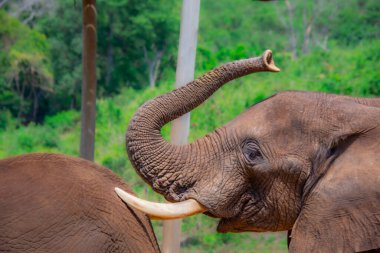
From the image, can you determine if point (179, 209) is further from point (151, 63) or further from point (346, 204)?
point (151, 63)

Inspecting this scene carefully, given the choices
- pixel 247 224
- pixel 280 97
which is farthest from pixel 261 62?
pixel 247 224

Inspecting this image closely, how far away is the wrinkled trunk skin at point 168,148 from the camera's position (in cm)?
336

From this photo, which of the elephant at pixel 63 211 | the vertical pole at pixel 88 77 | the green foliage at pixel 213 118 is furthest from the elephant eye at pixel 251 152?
the green foliage at pixel 213 118

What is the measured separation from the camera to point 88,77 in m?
6.21

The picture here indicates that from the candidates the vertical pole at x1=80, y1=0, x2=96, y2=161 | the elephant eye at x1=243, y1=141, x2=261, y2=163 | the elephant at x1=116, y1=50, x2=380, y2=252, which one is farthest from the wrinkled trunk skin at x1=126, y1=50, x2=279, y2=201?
the vertical pole at x1=80, y1=0, x2=96, y2=161

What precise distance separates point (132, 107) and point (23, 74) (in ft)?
19.5

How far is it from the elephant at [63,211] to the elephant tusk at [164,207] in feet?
0.17

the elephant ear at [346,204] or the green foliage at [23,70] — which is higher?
the elephant ear at [346,204]

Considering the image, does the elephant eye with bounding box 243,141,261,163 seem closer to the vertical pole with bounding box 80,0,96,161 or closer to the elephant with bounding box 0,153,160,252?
the elephant with bounding box 0,153,160,252

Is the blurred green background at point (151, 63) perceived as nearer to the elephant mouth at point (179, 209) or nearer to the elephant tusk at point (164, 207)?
the elephant mouth at point (179, 209)

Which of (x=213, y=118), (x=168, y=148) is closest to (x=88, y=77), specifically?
(x=168, y=148)

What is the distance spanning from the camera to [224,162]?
3359 mm

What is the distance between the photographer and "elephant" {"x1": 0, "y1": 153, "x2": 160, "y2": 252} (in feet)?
10.0

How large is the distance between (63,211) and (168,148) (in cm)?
54
